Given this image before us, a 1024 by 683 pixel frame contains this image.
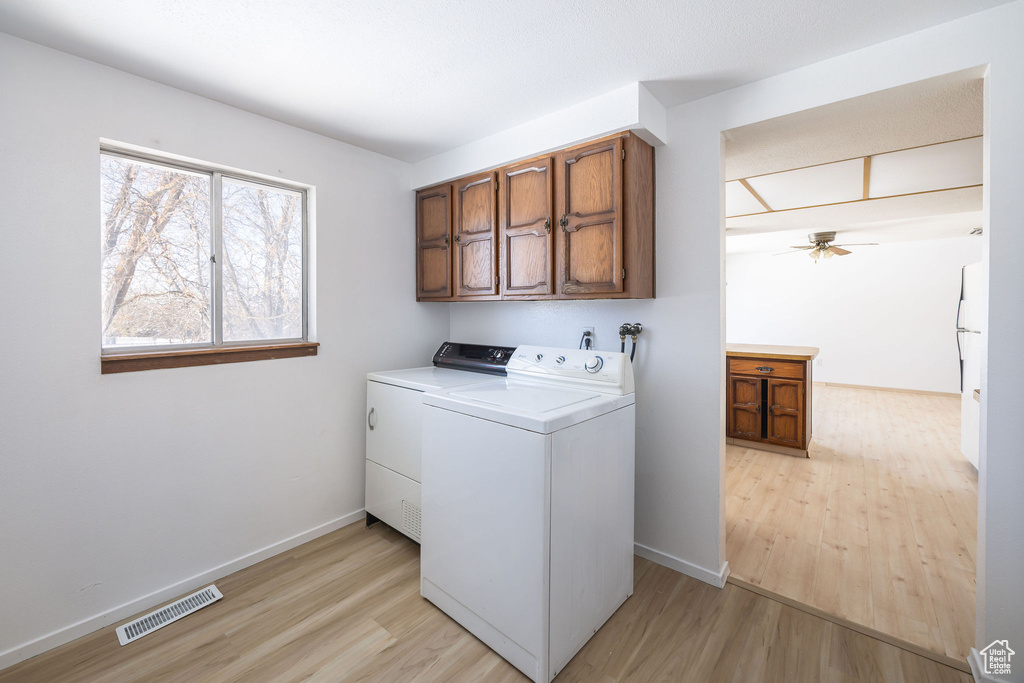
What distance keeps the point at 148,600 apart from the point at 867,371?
28.9 ft

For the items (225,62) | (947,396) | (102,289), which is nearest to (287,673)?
(102,289)

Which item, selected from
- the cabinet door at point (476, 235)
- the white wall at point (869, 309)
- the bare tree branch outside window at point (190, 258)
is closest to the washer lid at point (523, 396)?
the cabinet door at point (476, 235)

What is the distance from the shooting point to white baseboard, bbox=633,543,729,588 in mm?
2065

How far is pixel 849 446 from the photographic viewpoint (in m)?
4.14

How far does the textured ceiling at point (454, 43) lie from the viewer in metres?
1.46

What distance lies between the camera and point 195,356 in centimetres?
204

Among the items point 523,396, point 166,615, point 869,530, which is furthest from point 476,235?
point 869,530

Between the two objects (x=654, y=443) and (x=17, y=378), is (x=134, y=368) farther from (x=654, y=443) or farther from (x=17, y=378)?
(x=654, y=443)

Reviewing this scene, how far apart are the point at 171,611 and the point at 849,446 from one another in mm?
5230

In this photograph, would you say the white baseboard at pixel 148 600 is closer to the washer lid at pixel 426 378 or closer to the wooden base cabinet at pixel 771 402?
the washer lid at pixel 426 378

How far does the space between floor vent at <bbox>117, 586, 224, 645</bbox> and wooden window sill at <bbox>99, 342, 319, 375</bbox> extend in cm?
105

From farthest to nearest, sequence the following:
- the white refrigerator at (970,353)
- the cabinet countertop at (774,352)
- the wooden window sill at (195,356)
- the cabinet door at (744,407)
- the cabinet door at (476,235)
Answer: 1. the cabinet door at (744,407)
2. the cabinet countertop at (774,352)
3. the white refrigerator at (970,353)
4. the cabinet door at (476,235)
5. the wooden window sill at (195,356)

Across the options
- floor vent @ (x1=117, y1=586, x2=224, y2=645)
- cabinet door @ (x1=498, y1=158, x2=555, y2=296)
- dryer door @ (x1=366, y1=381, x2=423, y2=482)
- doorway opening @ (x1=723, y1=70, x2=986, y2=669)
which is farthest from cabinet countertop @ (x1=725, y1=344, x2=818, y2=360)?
floor vent @ (x1=117, y1=586, x2=224, y2=645)

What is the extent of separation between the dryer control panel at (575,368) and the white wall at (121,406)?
3.65 ft
